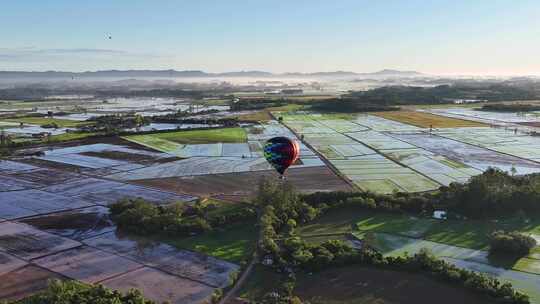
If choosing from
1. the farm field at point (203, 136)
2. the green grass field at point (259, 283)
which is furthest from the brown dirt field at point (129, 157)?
the green grass field at point (259, 283)

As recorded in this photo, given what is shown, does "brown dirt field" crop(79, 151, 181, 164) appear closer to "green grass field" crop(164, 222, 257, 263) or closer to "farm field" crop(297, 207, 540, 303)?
"green grass field" crop(164, 222, 257, 263)

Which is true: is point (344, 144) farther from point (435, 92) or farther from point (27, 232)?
point (435, 92)

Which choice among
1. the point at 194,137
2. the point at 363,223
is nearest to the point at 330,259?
the point at 363,223

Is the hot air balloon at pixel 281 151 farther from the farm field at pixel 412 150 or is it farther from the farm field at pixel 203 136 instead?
the farm field at pixel 203 136

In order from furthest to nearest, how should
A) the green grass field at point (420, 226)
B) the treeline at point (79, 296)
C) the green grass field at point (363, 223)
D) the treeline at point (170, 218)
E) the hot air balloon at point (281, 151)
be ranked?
the hot air balloon at point (281, 151)
the green grass field at point (363, 223)
the treeline at point (170, 218)
the green grass field at point (420, 226)
the treeline at point (79, 296)

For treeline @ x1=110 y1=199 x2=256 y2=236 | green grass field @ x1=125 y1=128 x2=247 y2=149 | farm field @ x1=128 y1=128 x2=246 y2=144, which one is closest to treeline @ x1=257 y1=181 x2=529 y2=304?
treeline @ x1=110 y1=199 x2=256 y2=236

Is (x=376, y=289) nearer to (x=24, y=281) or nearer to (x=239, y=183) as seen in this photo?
(x=24, y=281)

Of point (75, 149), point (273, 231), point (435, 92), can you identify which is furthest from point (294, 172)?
point (435, 92)
